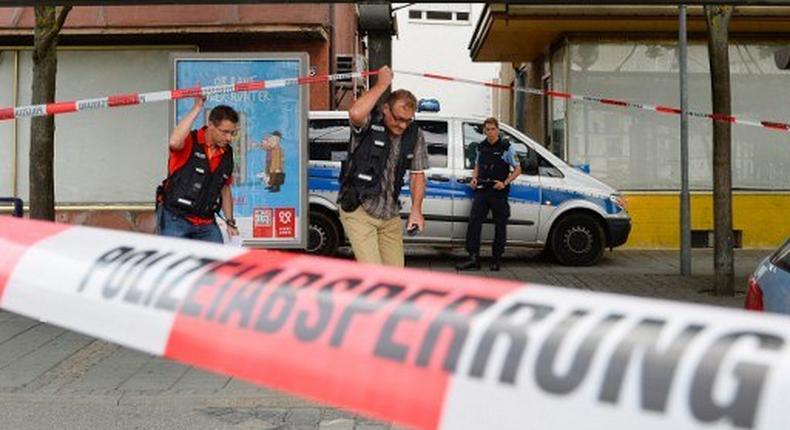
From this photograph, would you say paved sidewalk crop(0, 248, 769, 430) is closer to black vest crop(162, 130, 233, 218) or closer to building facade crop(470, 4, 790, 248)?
black vest crop(162, 130, 233, 218)

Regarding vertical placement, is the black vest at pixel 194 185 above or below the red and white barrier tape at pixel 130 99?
below

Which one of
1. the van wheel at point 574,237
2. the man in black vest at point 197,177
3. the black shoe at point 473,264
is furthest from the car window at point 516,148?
the man in black vest at point 197,177

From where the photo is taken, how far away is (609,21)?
12.7 metres

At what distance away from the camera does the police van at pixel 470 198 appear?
1100 centimetres

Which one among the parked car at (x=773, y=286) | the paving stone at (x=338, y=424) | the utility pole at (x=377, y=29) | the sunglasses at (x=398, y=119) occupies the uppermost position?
the utility pole at (x=377, y=29)

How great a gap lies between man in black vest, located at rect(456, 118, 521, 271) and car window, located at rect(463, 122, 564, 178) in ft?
1.17

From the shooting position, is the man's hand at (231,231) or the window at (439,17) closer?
the man's hand at (231,231)

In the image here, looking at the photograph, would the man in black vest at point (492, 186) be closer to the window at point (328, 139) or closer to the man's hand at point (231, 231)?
the window at point (328, 139)

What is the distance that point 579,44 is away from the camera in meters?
13.7

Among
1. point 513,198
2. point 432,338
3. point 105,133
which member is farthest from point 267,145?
point 432,338

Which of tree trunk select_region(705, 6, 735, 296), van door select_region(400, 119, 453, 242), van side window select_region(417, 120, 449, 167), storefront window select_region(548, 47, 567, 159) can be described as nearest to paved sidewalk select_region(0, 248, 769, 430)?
tree trunk select_region(705, 6, 735, 296)

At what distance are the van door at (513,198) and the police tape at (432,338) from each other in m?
8.74

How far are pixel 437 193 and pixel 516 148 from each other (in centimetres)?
117

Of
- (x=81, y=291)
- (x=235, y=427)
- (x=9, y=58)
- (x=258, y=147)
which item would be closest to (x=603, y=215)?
(x=258, y=147)
